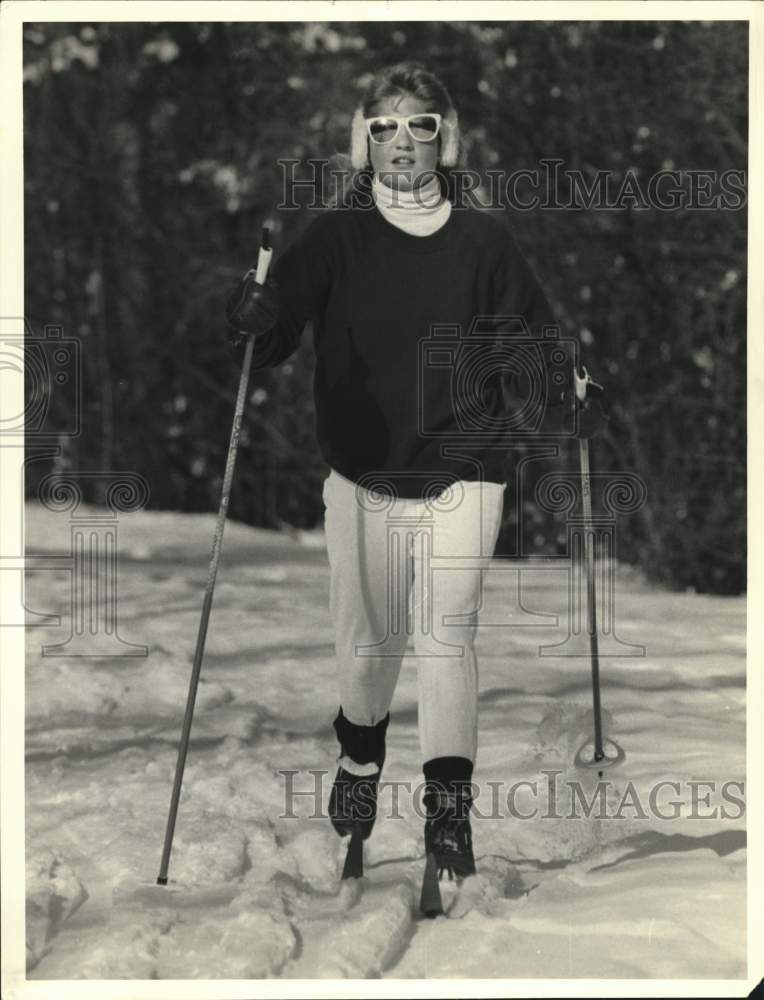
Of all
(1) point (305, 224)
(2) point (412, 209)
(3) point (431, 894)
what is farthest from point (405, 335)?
Answer: (3) point (431, 894)

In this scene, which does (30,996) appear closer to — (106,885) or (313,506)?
(106,885)

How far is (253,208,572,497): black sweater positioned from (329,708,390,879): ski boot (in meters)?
0.61

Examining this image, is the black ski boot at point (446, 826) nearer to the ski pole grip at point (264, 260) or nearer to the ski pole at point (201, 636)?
the ski pole at point (201, 636)

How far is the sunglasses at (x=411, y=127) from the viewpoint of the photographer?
3.00m

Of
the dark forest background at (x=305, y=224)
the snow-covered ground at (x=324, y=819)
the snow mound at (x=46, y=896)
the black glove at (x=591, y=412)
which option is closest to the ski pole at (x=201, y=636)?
the snow-covered ground at (x=324, y=819)

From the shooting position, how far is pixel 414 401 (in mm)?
3031

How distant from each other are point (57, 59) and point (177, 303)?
79cm

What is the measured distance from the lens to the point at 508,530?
341cm

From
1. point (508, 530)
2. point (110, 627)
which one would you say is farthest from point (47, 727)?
point (508, 530)

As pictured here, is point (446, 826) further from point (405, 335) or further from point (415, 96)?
point (415, 96)

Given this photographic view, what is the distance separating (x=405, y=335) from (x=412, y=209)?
30 centimetres

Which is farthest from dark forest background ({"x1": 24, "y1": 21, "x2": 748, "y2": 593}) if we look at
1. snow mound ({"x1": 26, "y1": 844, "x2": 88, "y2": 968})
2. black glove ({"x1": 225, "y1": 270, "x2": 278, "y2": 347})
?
snow mound ({"x1": 26, "y1": 844, "x2": 88, "y2": 968})

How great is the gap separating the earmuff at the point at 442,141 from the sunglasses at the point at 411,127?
26mm

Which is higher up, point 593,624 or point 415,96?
point 415,96
